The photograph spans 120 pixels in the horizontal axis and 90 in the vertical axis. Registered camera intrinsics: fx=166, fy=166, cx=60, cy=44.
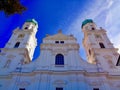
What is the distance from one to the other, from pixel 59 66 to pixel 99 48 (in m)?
8.17

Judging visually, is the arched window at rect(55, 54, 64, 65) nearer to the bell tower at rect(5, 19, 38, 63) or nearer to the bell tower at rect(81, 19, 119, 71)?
the bell tower at rect(81, 19, 119, 71)

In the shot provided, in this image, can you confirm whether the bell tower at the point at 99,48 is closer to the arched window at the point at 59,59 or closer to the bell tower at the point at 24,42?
the arched window at the point at 59,59

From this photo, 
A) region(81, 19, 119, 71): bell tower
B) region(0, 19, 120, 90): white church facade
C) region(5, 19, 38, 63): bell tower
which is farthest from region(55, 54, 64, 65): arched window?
region(5, 19, 38, 63): bell tower

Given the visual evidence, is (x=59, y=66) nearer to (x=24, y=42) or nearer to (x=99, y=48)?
(x=99, y=48)

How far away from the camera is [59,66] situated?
2267 cm

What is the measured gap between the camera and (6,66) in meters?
24.5

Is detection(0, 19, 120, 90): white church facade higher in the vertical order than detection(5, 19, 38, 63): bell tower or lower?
lower

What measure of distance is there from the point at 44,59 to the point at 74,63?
4324 millimetres

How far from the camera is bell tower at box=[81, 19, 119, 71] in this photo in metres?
25.0

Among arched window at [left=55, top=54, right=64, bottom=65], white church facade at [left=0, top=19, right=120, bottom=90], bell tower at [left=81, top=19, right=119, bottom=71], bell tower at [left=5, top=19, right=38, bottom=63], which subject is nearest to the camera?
white church facade at [left=0, top=19, right=120, bottom=90]

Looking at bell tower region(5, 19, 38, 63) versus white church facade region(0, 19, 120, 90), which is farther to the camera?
bell tower region(5, 19, 38, 63)

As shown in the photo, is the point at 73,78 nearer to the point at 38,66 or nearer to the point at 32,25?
the point at 38,66

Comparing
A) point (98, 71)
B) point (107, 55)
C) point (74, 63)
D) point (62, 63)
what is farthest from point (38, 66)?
point (107, 55)

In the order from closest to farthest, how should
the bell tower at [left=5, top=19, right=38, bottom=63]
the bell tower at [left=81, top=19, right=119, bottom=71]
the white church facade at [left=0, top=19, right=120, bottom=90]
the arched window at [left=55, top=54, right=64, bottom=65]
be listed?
the white church facade at [left=0, top=19, right=120, bottom=90]
the arched window at [left=55, top=54, right=64, bottom=65]
the bell tower at [left=81, top=19, right=119, bottom=71]
the bell tower at [left=5, top=19, right=38, bottom=63]
